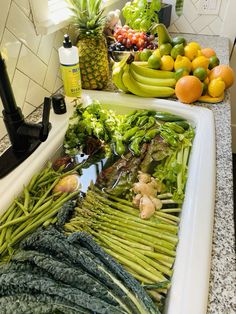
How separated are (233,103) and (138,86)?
116 centimetres

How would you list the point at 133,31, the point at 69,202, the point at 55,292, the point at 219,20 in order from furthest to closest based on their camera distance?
the point at 219,20 < the point at 133,31 < the point at 69,202 < the point at 55,292

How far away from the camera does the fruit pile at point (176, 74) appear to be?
1.03 m

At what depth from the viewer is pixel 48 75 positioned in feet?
3.47

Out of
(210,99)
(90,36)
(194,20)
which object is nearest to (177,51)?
(210,99)

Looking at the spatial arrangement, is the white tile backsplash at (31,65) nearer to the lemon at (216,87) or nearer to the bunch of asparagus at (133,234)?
the bunch of asparagus at (133,234)

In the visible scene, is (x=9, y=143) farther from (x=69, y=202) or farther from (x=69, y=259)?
(x=69, y=259)

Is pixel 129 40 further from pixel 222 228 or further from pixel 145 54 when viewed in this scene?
pixel 222 228

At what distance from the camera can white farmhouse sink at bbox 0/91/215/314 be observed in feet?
1.56

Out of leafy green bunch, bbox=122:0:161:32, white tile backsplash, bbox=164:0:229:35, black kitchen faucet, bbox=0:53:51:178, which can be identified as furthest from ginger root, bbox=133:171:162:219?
white tile backsplash, bbox=164:0:229:35

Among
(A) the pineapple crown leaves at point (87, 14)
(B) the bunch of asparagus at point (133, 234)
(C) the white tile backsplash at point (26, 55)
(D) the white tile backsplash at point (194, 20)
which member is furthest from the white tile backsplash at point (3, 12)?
(D) the white tile backsplash at point (194, 20)

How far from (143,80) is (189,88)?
213mm

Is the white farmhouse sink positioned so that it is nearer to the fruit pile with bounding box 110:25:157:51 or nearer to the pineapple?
the pineapple

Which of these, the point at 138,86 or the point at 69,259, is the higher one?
the point at 138,86

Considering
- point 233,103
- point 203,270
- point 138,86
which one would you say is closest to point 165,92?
point 138,86
